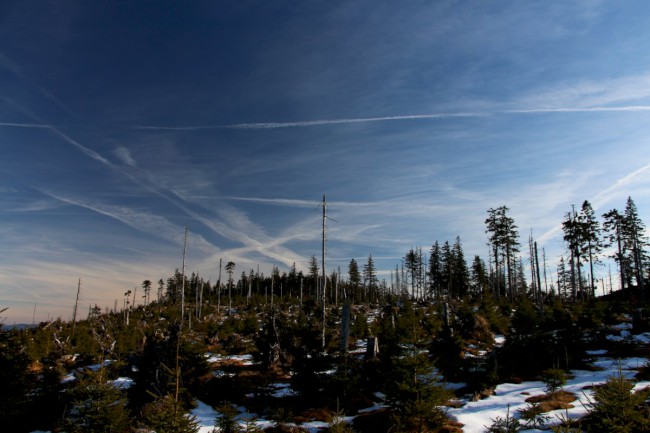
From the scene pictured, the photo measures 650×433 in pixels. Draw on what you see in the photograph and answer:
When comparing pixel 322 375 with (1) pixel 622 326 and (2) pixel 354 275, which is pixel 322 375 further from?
(2) pixel 354 275

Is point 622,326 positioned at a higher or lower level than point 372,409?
higher

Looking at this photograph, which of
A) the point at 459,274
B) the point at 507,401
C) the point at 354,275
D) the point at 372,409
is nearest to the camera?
the point at 507,401

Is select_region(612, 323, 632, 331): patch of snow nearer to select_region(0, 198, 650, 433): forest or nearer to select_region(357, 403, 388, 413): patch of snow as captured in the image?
select_region(0, 198, 650, 433): forest

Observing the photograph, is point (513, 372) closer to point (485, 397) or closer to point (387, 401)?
point (485, 397)

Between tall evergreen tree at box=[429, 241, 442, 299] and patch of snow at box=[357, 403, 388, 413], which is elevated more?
tall evergreen tree at box=[429, 241, 442, 299]

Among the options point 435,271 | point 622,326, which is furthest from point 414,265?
point 622,326

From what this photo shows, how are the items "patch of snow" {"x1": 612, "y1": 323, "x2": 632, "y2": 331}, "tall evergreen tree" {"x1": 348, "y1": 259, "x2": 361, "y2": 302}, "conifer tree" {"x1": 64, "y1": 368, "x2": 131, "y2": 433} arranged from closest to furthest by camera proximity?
"conifer tree" {"x1": 64, "y1": 368, "x2": 131, "y2": 433} < "patch of snow" {"x1": 612, "y1": 323, "x2": 632, "y2": 331} < "tall evergreen tree" {"x1": 348, "y1": 259, "x2": 361, "y2": 302}

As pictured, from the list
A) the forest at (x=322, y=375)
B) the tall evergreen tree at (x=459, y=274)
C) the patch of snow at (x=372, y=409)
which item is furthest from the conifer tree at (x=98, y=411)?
the tall evergreen tree at (x=459, y=274)

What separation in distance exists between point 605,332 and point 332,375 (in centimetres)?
2220

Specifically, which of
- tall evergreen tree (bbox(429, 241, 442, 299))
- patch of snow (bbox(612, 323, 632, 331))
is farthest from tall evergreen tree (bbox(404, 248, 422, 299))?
patch of snow (bbox(612, 323, 632, 331))

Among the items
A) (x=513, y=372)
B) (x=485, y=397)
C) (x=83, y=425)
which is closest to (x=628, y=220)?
(x=513, y=372)

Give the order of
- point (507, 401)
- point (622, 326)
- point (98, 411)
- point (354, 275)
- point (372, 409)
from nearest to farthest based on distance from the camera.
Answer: point (98, 411) → point (507, 401) → point (372, 409) → point (622, 326) → point (354, 275)

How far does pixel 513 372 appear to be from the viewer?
71.4 feet


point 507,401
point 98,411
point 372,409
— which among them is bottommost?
point 372,409
